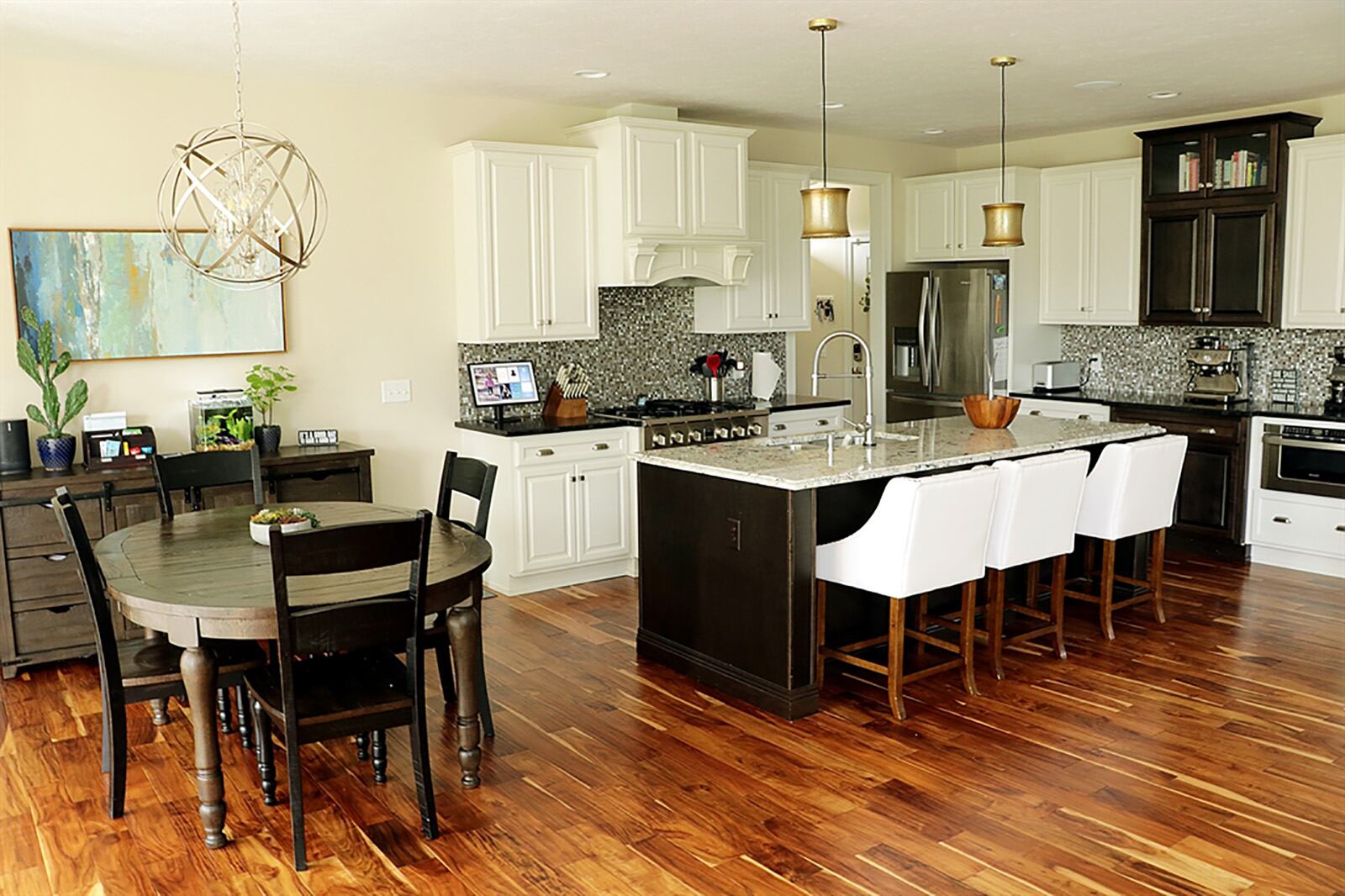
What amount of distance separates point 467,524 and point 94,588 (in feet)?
4.01

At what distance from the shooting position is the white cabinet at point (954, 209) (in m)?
7.53

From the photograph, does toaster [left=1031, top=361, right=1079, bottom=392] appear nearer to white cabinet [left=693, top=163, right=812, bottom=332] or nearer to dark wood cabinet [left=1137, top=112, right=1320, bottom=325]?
dark wood cabinet [left=1137, top=112, right=1320, bottom=325]

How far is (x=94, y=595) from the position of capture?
10.8 feet

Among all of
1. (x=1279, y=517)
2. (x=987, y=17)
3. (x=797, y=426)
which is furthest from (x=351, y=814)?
(x=1279, y=517)

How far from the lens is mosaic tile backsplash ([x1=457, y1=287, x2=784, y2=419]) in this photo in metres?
6.37

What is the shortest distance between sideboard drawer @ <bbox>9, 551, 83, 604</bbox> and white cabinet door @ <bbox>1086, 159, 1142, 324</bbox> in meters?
5.98

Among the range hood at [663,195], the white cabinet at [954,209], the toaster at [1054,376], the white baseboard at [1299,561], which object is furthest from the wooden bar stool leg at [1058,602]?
the white cabinet at [954,209]

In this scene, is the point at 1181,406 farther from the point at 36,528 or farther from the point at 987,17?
the point at 36,528

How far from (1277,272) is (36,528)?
6356mm

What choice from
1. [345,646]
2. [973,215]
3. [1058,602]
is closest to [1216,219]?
[973,215]

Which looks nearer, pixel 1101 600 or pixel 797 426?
pixel 1101 600

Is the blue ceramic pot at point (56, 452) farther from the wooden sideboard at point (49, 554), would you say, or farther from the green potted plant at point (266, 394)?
the green potted plant at point (266, 394)

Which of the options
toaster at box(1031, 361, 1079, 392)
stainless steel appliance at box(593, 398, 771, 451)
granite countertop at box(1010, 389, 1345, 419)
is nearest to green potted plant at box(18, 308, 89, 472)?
stainless steel appliance at box(593, 398, 771, 451)

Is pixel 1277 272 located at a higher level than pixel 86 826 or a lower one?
higher
